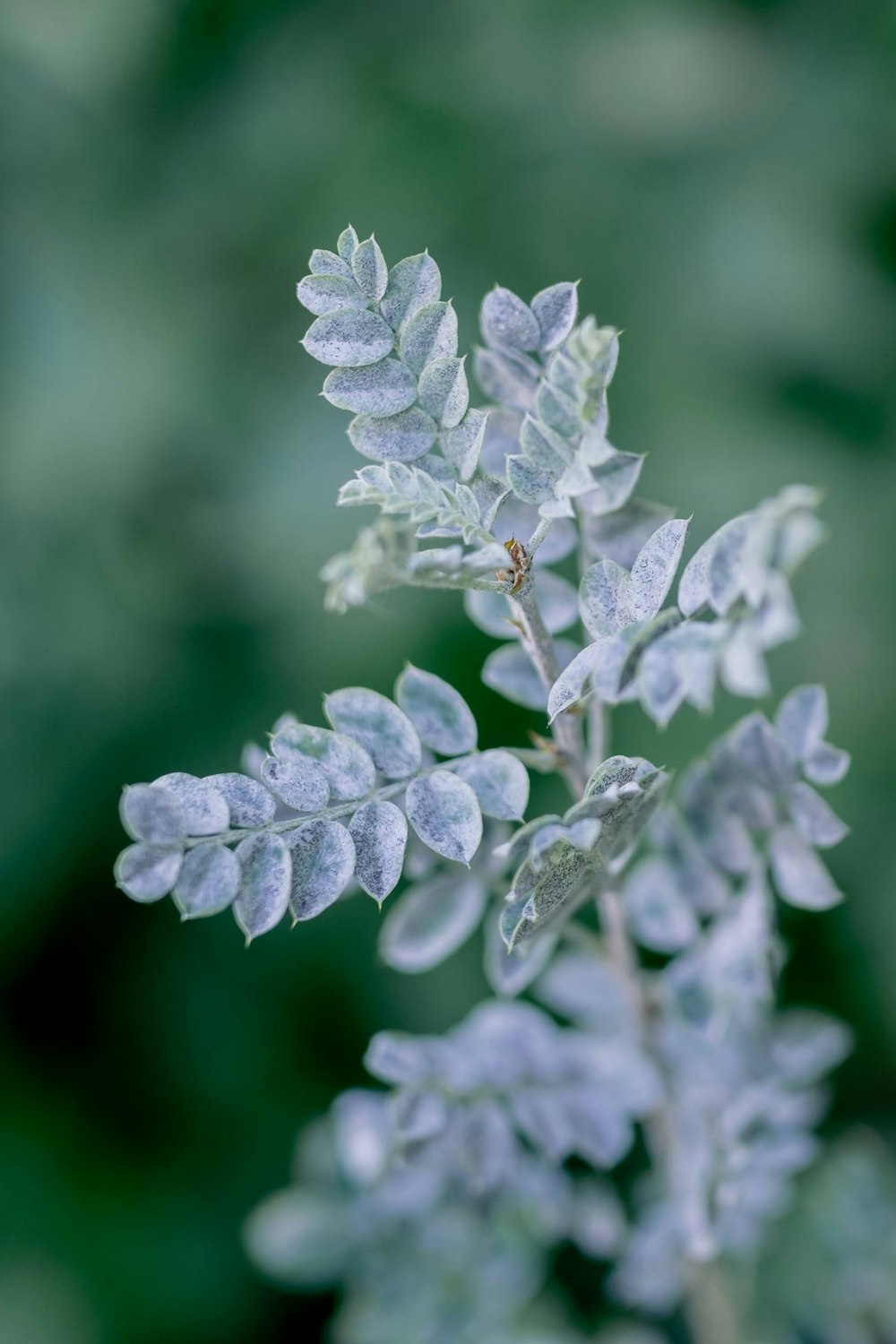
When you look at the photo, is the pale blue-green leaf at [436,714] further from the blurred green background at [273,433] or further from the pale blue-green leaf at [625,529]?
the blurred green background at [273,433]

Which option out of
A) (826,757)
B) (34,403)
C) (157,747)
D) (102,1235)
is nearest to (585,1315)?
(102,1235)

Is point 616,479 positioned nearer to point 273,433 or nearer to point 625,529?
point 625,529

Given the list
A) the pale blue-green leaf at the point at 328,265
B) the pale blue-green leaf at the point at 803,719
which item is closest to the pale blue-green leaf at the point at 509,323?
the pale blue-green leaf at the point at 328,265

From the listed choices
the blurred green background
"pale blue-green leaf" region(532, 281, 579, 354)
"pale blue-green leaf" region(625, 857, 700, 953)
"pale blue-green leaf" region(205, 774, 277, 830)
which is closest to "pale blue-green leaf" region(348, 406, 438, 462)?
"pale blue-green leaf" region(532, 281, 579, 354)

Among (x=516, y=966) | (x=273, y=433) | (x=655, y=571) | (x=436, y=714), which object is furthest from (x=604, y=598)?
(x=273, y=433)

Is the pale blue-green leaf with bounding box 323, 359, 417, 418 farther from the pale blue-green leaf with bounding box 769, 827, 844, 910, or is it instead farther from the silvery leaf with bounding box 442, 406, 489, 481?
the pale blue-green leaf with bounding box 769, 827, 844, 910
